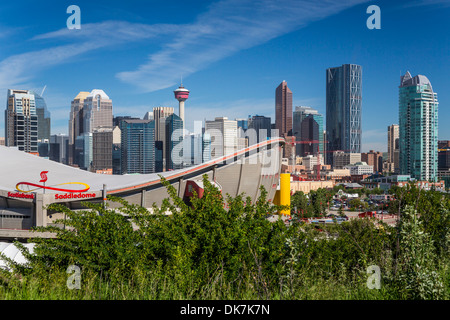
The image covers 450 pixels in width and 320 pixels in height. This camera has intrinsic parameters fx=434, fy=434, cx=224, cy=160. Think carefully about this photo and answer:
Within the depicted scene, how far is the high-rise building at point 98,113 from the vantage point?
612 ft

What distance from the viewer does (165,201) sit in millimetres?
8375

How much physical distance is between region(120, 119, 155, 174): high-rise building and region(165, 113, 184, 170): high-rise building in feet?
26.1

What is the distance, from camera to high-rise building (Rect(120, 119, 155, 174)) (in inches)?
5851

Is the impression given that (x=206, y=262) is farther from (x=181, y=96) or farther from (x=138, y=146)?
(x=181, y=96)

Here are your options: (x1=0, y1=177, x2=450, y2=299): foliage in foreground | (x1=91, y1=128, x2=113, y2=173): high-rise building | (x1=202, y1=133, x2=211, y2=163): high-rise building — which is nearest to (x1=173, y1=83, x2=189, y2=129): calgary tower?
(x1=202, y1=133, x2=211, y2=163): high-rise building

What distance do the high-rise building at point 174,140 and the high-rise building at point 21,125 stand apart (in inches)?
1769

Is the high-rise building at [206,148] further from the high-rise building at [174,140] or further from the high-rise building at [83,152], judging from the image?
the high-rise building at [83,152]

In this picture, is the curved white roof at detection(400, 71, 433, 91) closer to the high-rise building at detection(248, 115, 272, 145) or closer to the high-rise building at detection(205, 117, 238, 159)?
the high-rise building at detection(248, 115, 272, 145)

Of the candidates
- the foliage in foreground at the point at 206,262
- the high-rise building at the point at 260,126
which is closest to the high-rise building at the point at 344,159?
the high-rise building at the point at 260,126

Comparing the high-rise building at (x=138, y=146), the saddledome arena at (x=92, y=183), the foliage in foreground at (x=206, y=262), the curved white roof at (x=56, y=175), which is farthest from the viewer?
the high-rise building at (x=138, y=146)

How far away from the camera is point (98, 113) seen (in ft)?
617

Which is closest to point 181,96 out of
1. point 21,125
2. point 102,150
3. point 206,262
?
point 102,150

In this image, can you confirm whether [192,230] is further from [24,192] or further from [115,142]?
[115,142]
